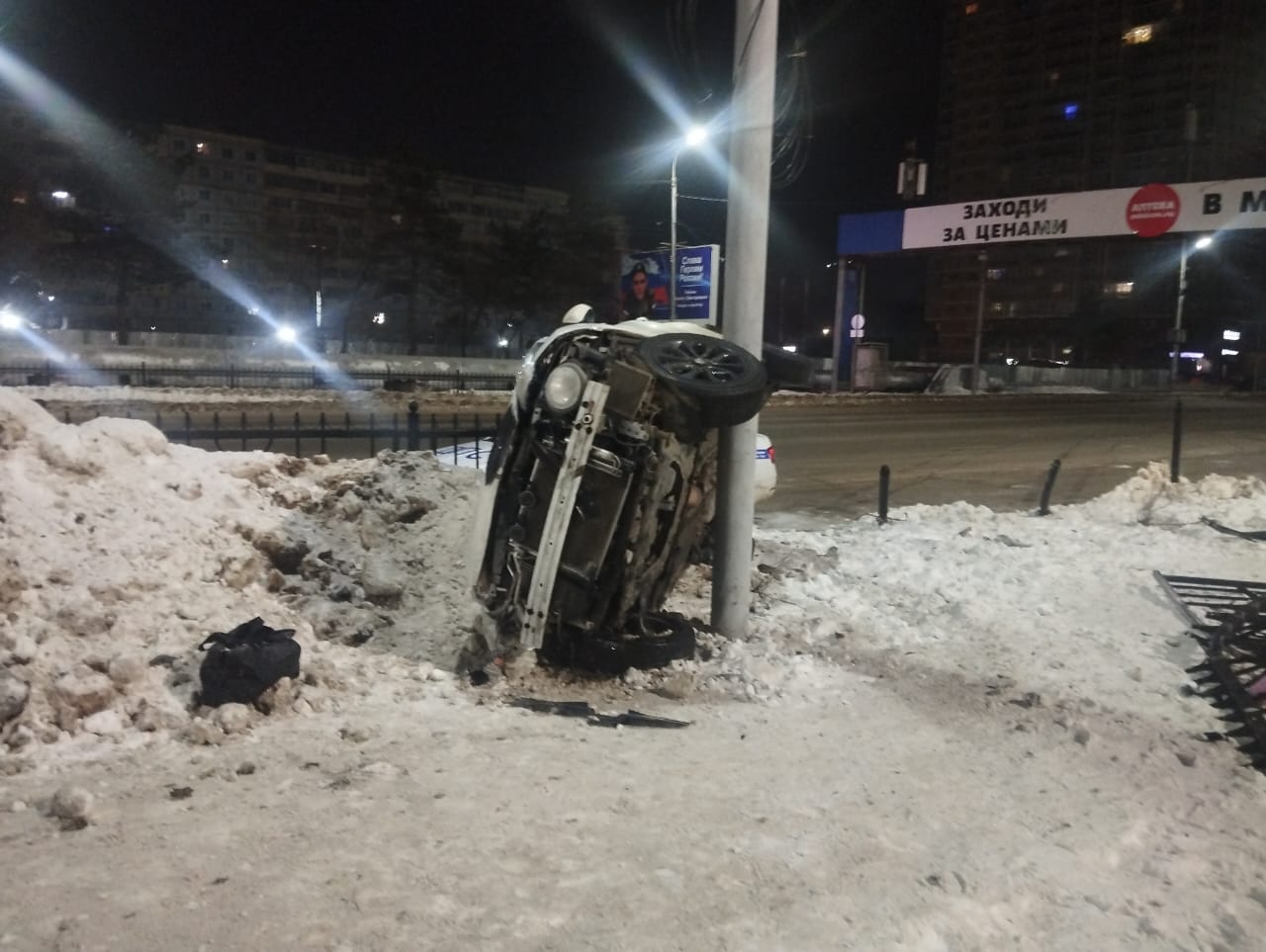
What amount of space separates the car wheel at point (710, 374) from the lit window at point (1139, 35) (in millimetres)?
138198

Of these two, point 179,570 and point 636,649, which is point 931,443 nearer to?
point 636,649

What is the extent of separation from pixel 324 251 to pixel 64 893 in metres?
66.1

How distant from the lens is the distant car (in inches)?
202

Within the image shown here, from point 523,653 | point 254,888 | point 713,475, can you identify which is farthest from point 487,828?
point 713,475

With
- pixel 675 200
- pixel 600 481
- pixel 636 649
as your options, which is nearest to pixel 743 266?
pixel 600 481

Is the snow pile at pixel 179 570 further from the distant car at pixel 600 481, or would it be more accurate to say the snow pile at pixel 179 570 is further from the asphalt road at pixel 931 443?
the asphalt road at pixel 931 443

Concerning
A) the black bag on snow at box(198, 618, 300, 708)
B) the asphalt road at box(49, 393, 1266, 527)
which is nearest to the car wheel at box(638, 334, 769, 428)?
the black bag on snow at box(198, 618, 300, 708)

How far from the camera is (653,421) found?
5324mm

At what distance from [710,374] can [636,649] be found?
160cm

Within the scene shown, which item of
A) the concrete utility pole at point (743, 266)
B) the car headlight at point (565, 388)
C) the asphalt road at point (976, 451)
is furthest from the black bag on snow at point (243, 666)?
the asphalt road at point (976, 451)

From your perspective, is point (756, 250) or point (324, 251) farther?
point (324, 251)

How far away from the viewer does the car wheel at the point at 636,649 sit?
552cm

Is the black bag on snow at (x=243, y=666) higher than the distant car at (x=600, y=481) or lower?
lower

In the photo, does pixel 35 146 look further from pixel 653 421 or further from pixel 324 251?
pixel 653 421
